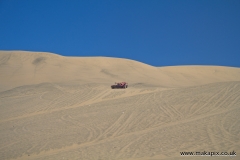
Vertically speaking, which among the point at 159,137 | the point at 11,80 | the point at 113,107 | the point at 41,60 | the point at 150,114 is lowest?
the point at 159,137

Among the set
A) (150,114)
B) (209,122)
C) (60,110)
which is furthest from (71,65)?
(209,122)

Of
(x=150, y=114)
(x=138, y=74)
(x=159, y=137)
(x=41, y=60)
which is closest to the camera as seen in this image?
(x=159, y=137)

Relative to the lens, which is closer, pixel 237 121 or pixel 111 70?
pixel 237 121

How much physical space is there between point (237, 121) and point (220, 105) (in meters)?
3.59

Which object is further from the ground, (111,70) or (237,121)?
(111,70)

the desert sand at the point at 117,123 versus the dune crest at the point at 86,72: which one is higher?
the dune crest at the point at 86,72

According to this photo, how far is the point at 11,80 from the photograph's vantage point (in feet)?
112

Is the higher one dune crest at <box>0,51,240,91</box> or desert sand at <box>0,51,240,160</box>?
dune crest at <box>0,51,240,91</box>

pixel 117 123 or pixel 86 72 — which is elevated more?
pixel 86 72

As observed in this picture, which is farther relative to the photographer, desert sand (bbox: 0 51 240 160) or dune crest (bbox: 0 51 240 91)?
dune crest (bbox: 0 51 240 91)

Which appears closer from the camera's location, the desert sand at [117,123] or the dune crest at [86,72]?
the desert sand at [117,123]

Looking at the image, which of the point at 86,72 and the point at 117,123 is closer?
the point at 117,123

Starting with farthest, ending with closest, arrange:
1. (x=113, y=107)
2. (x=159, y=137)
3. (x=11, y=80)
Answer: (x=11, y=80) → (x=113, y=107) → (x=159, y=137)

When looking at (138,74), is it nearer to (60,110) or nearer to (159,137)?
(60,110)
